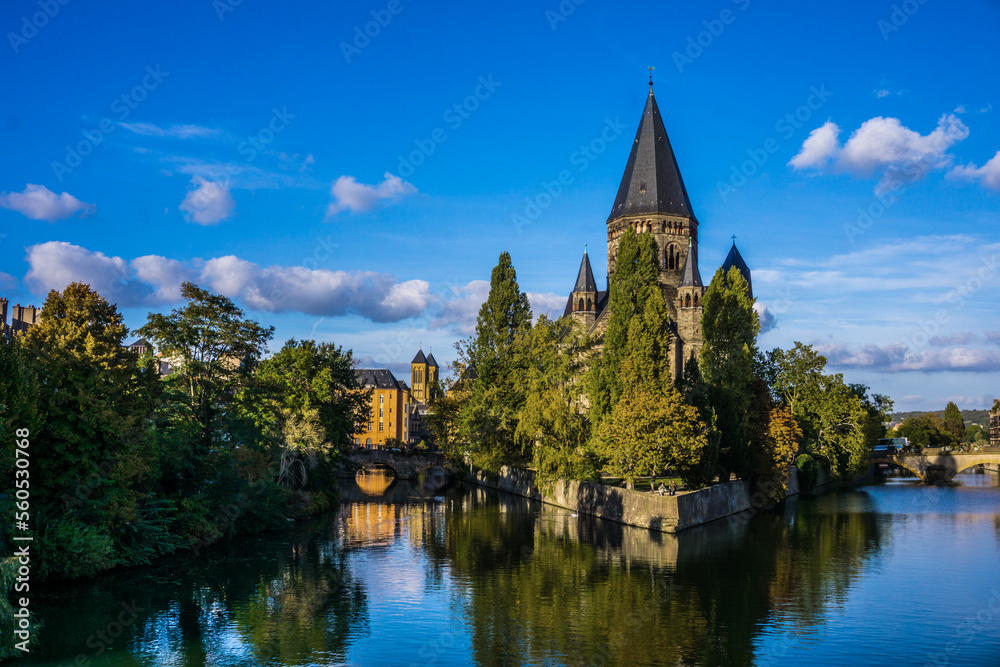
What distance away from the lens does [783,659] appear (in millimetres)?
22016

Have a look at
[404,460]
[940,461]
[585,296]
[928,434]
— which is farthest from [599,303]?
[928,434]

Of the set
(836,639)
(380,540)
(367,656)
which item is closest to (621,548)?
(380,540)

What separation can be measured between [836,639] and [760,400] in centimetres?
3685

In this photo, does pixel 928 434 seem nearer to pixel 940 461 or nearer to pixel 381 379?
pixel 940 461

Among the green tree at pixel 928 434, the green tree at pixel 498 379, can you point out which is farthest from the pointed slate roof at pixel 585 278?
the green tree at pixel 928 434

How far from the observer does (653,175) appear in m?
92.4

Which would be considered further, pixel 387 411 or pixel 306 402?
pixel 387 411

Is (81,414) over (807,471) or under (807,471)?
over

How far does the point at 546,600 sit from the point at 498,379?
36.3 meters

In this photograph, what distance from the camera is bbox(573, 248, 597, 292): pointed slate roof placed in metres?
87.4

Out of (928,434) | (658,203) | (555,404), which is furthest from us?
(928,434)

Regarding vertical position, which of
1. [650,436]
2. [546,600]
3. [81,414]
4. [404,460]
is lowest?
[546,600]

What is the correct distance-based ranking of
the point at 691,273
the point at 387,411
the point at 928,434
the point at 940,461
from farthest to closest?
1. the point at 928,434
2. the point at 387,411
3. the point at 940,461
4. the point at 691,273

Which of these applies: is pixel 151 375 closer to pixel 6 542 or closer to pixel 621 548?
pixel 6 542
